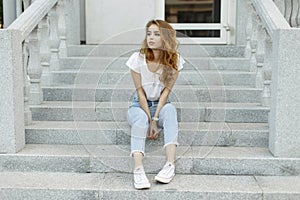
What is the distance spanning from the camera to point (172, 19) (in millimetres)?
5961

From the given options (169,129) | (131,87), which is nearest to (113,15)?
(131,87)

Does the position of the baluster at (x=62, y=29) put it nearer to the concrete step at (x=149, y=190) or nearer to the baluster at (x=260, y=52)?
the concrete step at (x=149, y=190)

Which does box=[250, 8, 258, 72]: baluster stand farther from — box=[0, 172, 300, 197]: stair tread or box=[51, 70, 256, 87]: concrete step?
box=[0, 172, 300, 197]: stair tread

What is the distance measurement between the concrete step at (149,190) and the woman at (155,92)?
0.41 feet

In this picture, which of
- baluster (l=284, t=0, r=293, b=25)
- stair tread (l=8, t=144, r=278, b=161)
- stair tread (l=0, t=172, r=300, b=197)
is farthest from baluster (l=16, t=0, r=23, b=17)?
baluster (l=284, t=0, r=293, b=25)

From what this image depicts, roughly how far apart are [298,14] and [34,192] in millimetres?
3227

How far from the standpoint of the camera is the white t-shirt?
324 centimetres

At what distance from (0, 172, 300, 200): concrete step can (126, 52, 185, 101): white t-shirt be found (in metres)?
0.69

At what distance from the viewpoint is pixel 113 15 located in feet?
18.5

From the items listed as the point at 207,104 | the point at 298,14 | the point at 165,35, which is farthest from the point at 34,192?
the point at 298,14

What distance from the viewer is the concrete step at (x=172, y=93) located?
3.63m

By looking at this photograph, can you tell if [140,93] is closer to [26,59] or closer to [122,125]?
[122,125]

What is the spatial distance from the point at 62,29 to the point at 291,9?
8.70 feet

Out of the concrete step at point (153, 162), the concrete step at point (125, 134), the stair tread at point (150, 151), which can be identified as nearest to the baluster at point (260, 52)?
the concrete step at point (125, 134)
